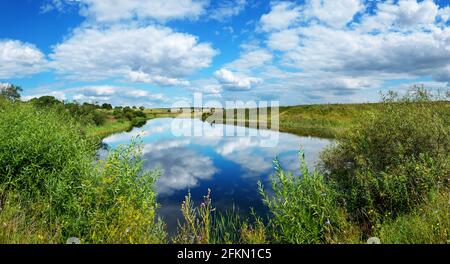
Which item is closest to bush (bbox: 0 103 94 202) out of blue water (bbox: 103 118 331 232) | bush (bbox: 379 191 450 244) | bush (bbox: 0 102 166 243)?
bush (bbox: 0 102 166 243)

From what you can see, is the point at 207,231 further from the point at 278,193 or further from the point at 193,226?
the point at 278,193

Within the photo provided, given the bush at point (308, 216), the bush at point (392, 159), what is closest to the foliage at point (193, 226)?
the bush at point (308, 216)

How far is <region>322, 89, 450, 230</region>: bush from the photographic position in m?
9.27

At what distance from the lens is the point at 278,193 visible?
8.83 metres

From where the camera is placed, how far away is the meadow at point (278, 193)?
22.8ft

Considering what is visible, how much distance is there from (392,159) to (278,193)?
5007 mm

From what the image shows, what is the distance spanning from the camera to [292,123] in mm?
74625

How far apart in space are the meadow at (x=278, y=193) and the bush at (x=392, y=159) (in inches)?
1.5

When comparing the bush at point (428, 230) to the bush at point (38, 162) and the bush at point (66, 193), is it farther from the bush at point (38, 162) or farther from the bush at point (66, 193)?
the bush at point (38, 162)

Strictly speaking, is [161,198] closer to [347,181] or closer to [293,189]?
[347,181]

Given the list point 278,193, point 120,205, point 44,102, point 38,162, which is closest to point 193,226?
point 120,205

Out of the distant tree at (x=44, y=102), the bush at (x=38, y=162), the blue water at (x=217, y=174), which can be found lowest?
the blue water at (x=217, y=174)

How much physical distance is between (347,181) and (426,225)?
6.69 m

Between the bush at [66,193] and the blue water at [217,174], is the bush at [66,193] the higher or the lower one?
the higher one
